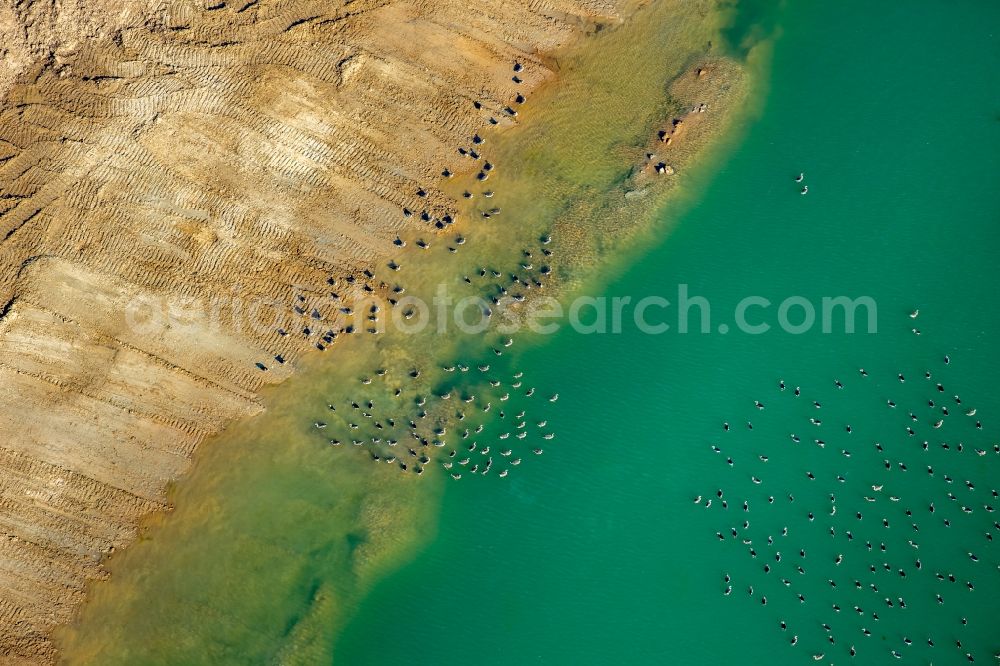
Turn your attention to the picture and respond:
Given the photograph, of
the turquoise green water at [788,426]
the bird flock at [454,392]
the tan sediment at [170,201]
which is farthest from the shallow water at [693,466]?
the tan sediment at [170,201]

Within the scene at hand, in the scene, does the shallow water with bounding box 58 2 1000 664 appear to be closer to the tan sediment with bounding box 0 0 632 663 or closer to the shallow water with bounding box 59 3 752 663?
the shallow water with bounding box 59 3 752 663

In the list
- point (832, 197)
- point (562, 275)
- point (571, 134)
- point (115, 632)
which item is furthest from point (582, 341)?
point (115, 632)

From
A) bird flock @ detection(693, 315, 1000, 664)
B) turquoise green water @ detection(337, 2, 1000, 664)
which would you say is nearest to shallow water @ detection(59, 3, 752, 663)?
turquoise green water @ detection(337, 2, 1000, 664)

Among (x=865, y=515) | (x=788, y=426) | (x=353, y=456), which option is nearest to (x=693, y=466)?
(x=788, y=426)

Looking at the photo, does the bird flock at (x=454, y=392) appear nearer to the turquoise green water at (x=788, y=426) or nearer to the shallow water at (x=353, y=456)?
the shallow water at (x=353, y=456)

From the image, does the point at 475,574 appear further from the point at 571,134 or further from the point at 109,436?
the point at 571,134

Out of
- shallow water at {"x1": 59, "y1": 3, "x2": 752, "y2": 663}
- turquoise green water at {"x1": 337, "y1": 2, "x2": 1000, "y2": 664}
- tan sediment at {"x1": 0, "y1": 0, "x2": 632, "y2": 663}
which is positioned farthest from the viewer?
turquoise green water at {"x1": 337, "y1": 2, "x2": 1000, "y2": 664}
